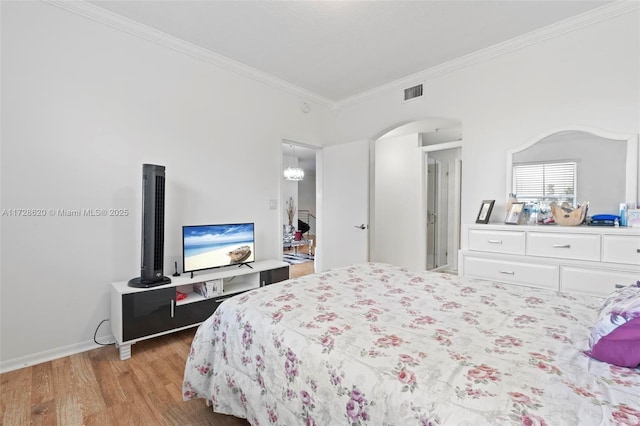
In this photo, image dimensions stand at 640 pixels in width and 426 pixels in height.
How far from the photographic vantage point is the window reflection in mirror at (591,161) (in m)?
2.36

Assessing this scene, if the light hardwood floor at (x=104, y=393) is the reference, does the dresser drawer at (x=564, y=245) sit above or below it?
above

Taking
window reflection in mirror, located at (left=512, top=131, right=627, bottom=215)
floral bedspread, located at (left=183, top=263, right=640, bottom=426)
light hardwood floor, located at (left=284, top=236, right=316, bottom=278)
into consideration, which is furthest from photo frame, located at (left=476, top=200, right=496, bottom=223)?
light hardwood floor, located at (left=284, top=236, right=316, bottom=278)

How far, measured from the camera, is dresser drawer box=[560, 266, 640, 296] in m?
2.03

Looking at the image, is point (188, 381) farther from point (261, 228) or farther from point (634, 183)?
point (634, 183)

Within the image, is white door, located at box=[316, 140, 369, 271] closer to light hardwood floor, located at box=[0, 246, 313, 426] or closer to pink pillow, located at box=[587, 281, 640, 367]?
light hardwood floor, located at box=[0, 246, 313, 426]

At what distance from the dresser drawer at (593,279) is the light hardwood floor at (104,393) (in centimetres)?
246

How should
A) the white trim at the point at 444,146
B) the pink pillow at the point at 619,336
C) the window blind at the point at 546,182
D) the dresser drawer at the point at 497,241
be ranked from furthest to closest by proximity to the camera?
the white trim at the point at 444,146, the window blind at the point at 546,182, the dresser drawer at the point at 497,241, the pink pillow at the point at 619,336

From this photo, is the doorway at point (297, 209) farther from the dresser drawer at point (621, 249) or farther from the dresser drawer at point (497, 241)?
the dresser drawer at point (621, 249)

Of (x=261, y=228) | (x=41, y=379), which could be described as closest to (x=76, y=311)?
(x=41, y=379)

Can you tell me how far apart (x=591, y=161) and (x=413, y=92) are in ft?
6.40

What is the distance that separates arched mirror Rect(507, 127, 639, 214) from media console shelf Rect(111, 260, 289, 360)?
2916mm

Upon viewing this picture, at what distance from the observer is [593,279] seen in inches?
83.8

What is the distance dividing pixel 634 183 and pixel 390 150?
2692 mm

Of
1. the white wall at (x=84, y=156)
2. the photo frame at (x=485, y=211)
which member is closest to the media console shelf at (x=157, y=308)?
the white wall at (x=84, y=156)
